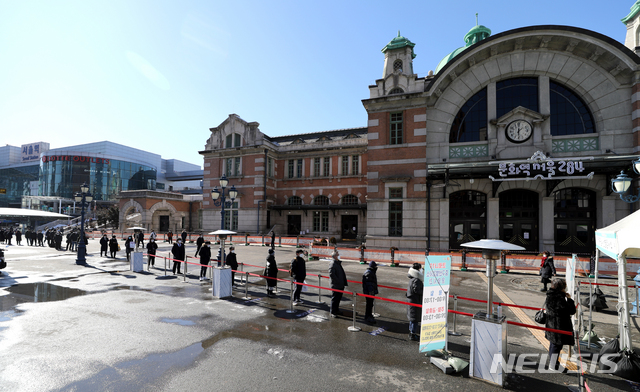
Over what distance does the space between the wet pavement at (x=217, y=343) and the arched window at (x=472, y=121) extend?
12.9 m

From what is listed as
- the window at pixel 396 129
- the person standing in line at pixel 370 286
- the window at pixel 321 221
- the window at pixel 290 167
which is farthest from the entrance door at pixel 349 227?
the person standing in line at pixel 370 286

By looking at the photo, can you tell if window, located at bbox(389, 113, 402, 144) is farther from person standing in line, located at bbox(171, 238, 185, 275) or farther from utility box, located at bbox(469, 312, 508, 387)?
utility box, located at bbox(469, 312, 508, 387)

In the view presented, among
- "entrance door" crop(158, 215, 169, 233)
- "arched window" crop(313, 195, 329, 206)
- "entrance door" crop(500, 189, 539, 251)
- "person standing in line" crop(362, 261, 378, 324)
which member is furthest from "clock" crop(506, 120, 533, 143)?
"entrance door" crop(158, 215, 169, 233)

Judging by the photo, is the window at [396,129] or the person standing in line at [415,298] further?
the window at [396,129]

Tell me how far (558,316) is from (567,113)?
66.6ft

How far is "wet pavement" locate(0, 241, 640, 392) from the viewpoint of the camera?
541 centimetres

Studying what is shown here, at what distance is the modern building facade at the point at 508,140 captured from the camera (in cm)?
1897

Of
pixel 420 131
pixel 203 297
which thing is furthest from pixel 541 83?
pixel 203 297

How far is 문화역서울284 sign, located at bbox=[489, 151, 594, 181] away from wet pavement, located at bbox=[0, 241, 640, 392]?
30.1 ft

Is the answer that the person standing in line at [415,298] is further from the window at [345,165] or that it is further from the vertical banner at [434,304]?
the window at [345,165]

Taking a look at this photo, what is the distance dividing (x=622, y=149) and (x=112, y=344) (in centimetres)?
2694

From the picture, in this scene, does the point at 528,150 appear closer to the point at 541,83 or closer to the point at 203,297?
the point at 541,83

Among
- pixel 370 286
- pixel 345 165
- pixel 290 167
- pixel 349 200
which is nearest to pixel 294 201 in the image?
pixel 290 167

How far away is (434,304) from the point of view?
20.8 feet
